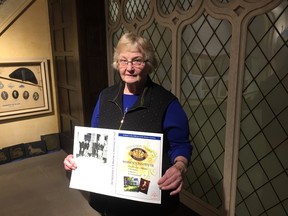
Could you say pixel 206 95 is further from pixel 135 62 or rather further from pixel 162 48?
pixel 135 62

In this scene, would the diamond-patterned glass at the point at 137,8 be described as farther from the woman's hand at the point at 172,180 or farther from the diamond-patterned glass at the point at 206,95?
the woman's hand at the point at 172,180

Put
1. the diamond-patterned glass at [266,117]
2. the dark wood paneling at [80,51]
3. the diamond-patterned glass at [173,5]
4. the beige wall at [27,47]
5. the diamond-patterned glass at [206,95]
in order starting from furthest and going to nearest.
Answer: the beige wall at [27,47] → the dark wood paneling at [80,51] → the diamond-patterned glass at [173,5] → the diamond-patterned glass at [206,95] → the diamond-patterned glass at [266,117]

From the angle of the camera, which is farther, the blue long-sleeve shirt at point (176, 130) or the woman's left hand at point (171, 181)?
the blue long-sleeve shirt at point (176, 130)

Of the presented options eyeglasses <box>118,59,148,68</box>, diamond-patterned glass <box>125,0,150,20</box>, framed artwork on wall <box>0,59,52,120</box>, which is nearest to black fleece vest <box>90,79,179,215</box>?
eyeglasses <box>118,59,148,68</box>

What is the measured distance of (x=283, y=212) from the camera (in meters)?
1.41

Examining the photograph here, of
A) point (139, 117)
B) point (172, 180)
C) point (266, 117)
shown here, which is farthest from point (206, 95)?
point (172, 180)

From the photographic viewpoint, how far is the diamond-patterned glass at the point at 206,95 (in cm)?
157

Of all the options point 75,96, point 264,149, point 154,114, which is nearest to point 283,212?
point 264,149

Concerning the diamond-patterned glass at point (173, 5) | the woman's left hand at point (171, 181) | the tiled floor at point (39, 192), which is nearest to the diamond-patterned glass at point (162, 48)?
the diamond-patterned glass at point (173, 5)

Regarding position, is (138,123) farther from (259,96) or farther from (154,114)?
(259,96)

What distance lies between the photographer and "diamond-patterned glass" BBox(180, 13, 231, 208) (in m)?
1.57

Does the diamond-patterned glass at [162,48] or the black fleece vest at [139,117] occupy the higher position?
the diamond-patterned glass at [162,48]

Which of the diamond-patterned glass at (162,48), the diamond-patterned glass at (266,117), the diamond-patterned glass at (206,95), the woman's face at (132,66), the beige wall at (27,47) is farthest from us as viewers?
the beige wall at (27,47)

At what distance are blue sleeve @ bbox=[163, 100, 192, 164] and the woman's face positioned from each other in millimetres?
184
